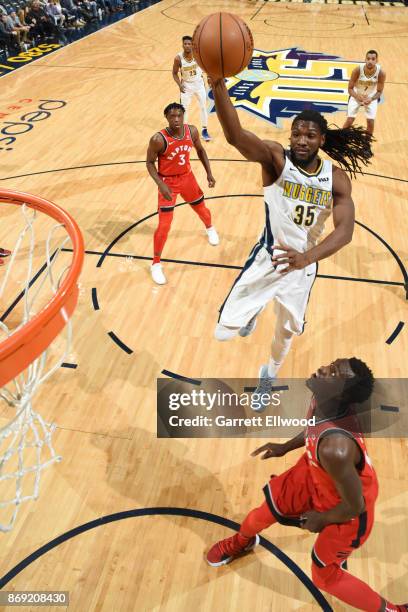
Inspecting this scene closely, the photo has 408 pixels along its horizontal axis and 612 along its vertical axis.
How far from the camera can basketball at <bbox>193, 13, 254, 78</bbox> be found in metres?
2.74

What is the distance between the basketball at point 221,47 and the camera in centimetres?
274

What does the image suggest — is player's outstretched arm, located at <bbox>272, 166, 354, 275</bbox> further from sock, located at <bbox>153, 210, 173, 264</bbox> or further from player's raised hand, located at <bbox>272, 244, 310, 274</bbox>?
sock, located at <bbox>153, 210, 173, 264</bbox>

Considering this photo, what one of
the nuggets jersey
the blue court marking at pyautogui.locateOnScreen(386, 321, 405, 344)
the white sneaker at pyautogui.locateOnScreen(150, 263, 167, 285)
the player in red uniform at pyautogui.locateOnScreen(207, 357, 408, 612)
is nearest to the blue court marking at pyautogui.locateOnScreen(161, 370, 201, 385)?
the white sneaker at pyautogui.locateOnScreen(150, 263, 167, 285)

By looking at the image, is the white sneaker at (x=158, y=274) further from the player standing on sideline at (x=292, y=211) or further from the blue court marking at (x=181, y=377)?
the player standing on sideline at (x=292, y=211)

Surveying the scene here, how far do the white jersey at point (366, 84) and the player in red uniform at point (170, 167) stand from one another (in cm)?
383

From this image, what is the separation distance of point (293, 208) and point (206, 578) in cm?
218

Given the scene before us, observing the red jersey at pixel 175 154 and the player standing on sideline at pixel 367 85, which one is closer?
the red jersey at pixel 175 154

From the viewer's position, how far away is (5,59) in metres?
12.2

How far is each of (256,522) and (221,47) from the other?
2.57 m

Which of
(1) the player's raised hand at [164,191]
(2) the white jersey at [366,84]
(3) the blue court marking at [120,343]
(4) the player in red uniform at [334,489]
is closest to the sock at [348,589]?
(4) the player in red uniform at [334,489]

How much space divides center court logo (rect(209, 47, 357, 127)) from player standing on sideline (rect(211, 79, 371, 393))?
6094 mm

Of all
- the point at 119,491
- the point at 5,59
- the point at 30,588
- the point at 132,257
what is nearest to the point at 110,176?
the point at 132,257

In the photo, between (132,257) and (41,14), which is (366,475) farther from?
(41,14)

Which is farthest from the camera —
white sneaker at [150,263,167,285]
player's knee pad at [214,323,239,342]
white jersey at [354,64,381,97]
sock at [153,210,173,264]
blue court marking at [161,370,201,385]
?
white jersey at [354,64,381,97]
